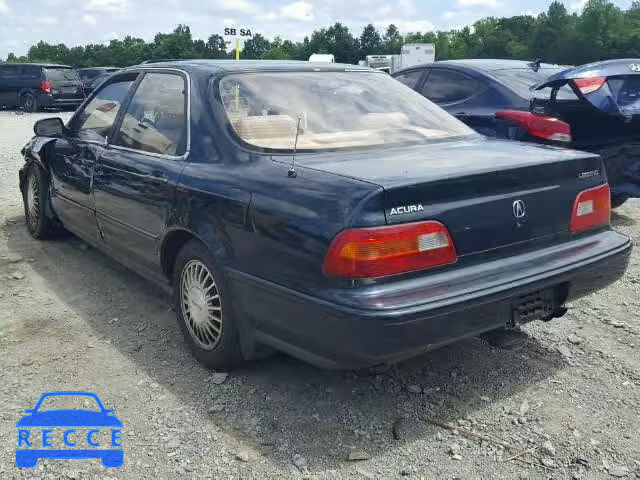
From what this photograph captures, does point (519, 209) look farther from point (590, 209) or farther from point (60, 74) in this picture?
point (60, 74)

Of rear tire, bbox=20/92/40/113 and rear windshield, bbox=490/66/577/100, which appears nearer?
rear windshield, bbox=490/66/577/100

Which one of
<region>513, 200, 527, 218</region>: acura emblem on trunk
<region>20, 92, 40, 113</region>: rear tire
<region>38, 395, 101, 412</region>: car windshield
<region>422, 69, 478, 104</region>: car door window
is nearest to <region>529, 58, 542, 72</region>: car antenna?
<region>422, 69, 478, 104</region>: car door window

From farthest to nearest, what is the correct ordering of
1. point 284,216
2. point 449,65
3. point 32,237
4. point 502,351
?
point 449,65 < point 32,237 < point 502,351 < point 284,216

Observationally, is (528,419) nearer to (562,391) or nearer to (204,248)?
(562,391)

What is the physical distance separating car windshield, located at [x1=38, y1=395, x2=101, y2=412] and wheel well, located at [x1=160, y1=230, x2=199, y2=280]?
0.87m

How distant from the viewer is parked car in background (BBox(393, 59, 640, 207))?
211 inches

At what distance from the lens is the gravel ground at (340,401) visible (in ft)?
8.68

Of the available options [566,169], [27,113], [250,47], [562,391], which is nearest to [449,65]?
[566,169]

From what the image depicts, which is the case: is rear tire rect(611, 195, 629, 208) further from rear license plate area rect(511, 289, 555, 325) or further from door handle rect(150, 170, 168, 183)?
door handle rect(150, 170, 168, 183)

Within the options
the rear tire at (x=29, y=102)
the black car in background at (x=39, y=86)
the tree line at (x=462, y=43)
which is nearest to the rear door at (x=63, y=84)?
the black car in background at (x=39, y=86)

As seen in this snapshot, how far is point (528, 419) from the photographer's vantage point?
294cm

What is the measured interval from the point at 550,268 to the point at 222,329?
1.58 m

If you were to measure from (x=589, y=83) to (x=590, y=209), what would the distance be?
249 cm

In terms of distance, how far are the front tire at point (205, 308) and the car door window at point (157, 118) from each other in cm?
64
